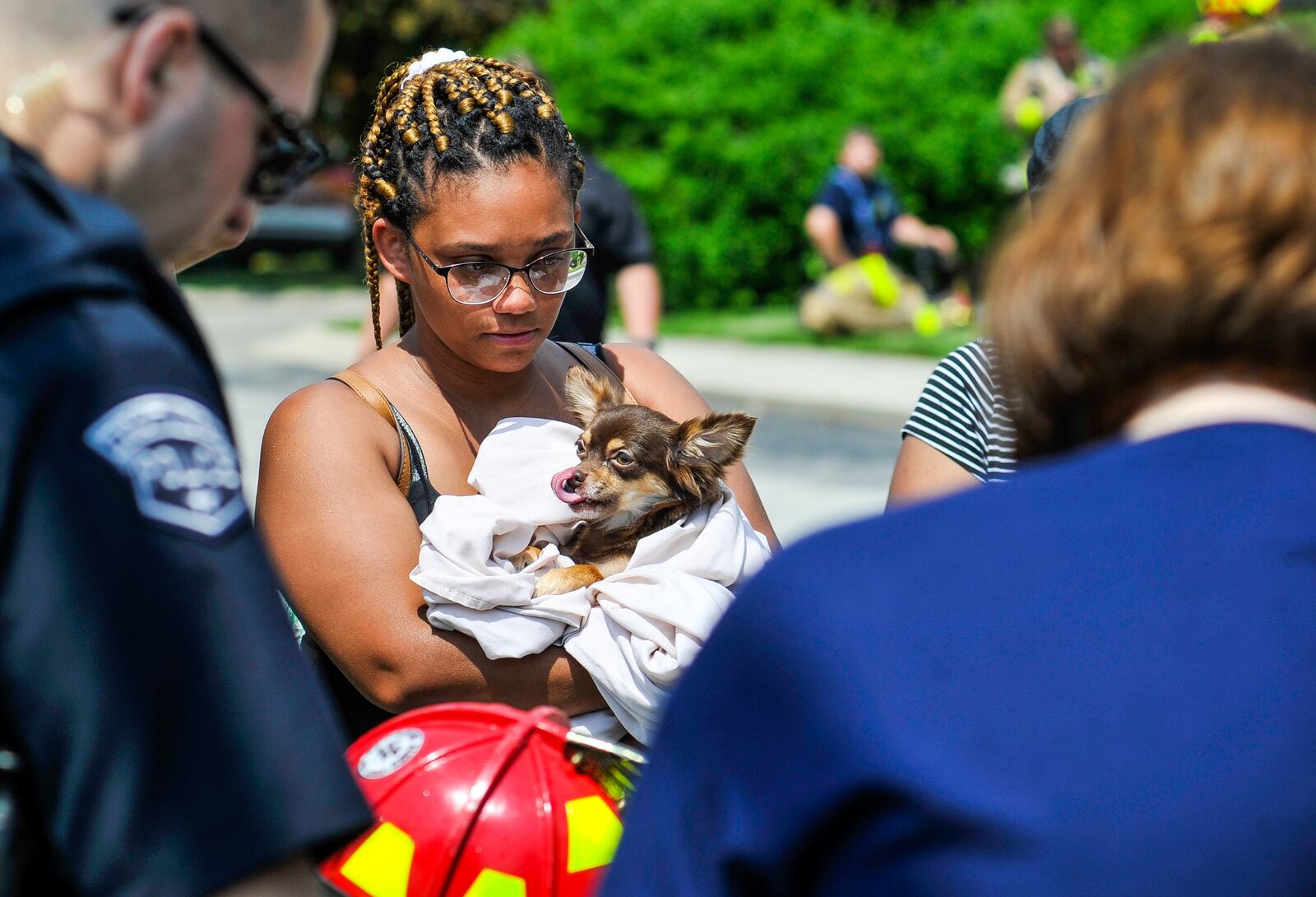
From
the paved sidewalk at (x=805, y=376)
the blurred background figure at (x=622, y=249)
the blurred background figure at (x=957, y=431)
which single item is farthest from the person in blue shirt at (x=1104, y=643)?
the paved sidewalk at (x=805, y=376)

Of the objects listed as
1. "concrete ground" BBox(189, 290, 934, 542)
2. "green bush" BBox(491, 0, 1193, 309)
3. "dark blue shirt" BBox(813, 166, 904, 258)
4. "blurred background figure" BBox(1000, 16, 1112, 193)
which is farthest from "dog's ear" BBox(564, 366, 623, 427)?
"green bush" BBox(491, 0, 1193, 309)

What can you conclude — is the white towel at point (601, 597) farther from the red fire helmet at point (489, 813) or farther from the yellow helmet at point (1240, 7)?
the yellow helmet at point (1240, 7)

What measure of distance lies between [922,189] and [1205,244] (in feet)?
56.2

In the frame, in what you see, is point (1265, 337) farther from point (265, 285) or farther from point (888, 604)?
point (265, 285)

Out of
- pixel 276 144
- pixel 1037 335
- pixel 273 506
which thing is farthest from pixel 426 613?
pixel 1037 335

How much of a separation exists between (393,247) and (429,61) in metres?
0.43

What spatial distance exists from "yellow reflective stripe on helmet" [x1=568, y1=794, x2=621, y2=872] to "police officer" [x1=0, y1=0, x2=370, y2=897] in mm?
809

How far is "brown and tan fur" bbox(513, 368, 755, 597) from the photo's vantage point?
2.69 m

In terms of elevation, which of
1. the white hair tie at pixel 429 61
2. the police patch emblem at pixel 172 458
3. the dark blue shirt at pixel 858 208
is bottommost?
the dark blue shirt at pixel 858 208

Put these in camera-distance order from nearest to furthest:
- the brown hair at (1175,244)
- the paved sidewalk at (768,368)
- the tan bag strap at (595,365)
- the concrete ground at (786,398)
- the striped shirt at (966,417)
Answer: the brown hair at (1175,244) → the striped shirt at (966,417) → the tan bag strap at (595,365) → the concrete ground at (786,398) → the paved sidewalk at (768,368)

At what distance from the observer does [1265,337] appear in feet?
3.87

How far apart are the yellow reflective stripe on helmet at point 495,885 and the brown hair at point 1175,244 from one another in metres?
1.07

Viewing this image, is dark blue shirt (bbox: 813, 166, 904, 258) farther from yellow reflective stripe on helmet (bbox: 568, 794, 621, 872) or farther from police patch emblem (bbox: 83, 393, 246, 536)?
police patch emblem (bbox: 83, 393, 246, 536)

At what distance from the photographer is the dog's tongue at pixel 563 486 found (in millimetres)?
2594
